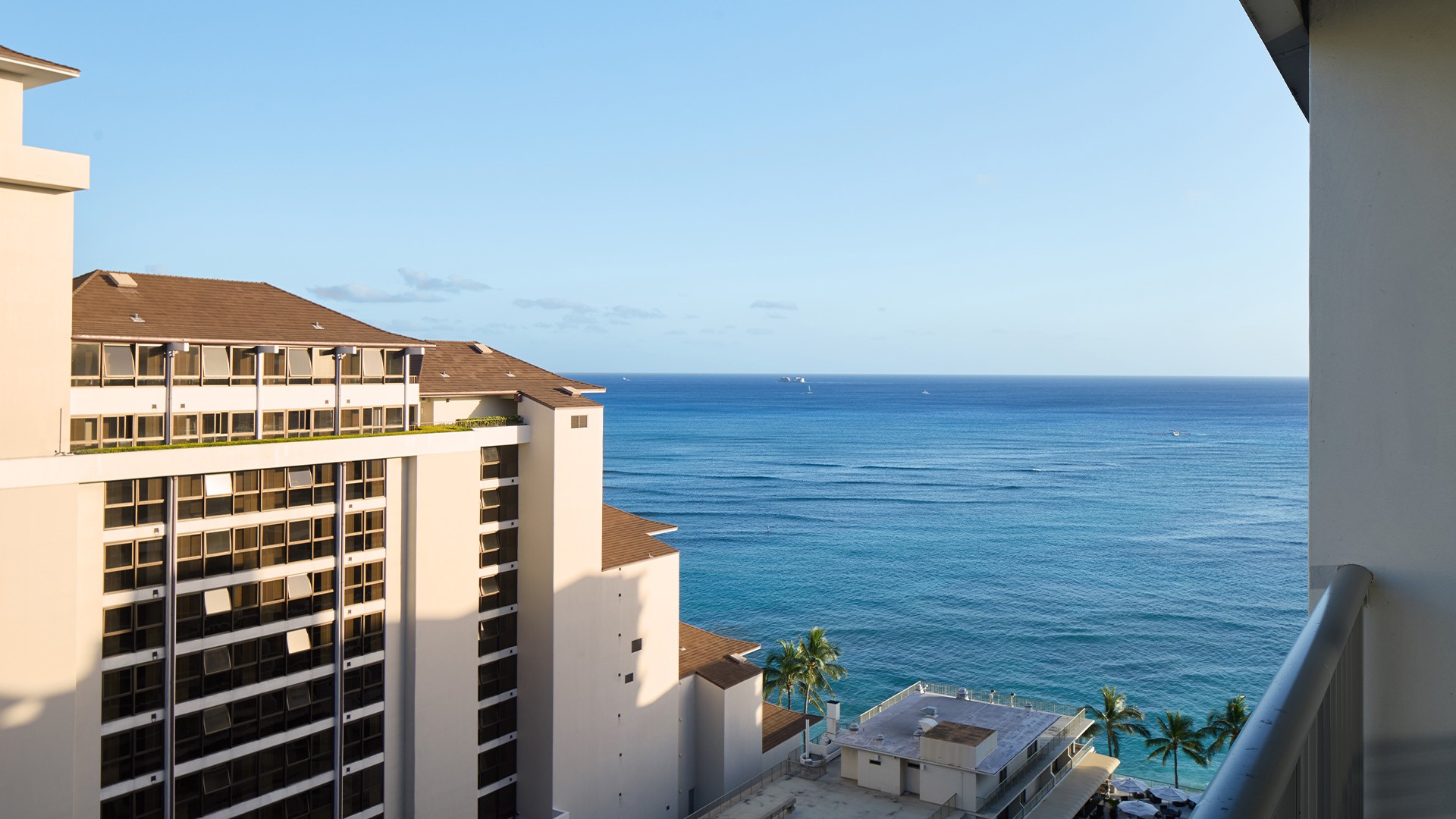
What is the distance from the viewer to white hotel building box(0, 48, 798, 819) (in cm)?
1477

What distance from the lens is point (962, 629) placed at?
47.2m

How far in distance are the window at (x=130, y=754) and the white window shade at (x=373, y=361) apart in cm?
738

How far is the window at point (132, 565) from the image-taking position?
A: 51.5 feet

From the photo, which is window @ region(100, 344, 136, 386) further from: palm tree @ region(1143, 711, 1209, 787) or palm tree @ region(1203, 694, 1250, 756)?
palm tree @ region(1203, 694, 1250, 756)

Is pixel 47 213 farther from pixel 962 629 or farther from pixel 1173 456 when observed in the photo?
pixel 1173 456

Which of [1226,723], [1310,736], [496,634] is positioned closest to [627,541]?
[496,634]

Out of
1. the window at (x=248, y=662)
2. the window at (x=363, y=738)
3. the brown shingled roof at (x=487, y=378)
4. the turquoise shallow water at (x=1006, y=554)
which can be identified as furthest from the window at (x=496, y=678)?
the turquoise shallow water at (x=1006, y=554)

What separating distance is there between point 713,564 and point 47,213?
48.0m

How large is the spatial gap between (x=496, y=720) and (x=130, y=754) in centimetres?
821

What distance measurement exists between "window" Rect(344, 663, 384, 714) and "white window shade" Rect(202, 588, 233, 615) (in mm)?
3059

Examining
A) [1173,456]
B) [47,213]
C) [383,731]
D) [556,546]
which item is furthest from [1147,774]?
[1173,456]

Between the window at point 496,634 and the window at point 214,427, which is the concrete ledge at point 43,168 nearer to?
the window at point 214,427

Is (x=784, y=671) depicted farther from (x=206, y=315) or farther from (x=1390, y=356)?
(x=1390, y=356)

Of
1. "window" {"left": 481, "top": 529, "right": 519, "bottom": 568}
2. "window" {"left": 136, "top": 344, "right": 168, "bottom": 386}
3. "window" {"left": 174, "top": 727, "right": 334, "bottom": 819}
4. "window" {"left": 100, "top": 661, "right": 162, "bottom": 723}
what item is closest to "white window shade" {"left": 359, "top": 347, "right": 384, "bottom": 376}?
"window" {"left": 136, "top": 344, "right": 168, "bottom": 386}
